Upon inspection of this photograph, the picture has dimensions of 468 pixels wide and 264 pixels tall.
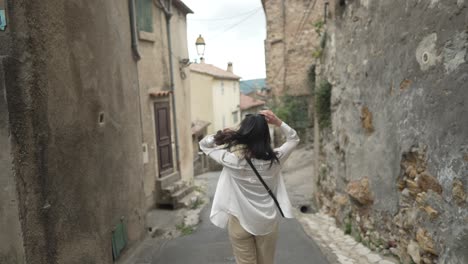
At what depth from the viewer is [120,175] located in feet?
14.5

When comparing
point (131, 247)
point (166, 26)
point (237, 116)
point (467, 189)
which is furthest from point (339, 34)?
point (237, 116)

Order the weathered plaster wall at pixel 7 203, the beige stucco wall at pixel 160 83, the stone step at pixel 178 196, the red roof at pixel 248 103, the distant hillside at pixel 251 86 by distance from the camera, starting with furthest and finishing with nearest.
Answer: the distant hillside at pixel 251 86, the red roof at pixel 248 103, the stone step at pixel 178 196, the beige stucco wall at pixel 160 83, the weathered plaster wall at pixel 7 203

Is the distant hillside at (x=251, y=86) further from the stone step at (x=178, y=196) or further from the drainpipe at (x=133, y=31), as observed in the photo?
the drainpipe at (x=133, y=31)

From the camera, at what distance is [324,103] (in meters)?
6.61

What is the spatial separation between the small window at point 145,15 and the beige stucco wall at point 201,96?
17144 mm

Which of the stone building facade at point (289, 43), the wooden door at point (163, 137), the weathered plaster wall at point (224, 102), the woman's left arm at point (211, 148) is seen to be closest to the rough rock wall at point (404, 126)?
the woman's left arm at point (211, 148)

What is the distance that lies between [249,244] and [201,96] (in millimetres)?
23615

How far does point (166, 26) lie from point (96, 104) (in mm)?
5813

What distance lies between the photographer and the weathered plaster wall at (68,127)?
8.75ft

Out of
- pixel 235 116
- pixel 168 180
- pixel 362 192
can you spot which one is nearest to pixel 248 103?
pixel 235 116

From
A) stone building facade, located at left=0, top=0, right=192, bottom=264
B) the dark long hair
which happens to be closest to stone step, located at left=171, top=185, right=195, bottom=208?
stone building facade, located at left=0, top=0, right=192, bottom=264

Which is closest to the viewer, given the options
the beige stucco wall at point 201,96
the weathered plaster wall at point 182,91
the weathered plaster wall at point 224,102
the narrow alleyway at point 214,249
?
the narrow alleyway at point 214,249

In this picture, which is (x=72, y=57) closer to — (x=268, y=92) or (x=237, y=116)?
(x=268, y=92)

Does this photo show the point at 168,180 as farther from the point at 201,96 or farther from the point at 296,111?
the point at 201,96
